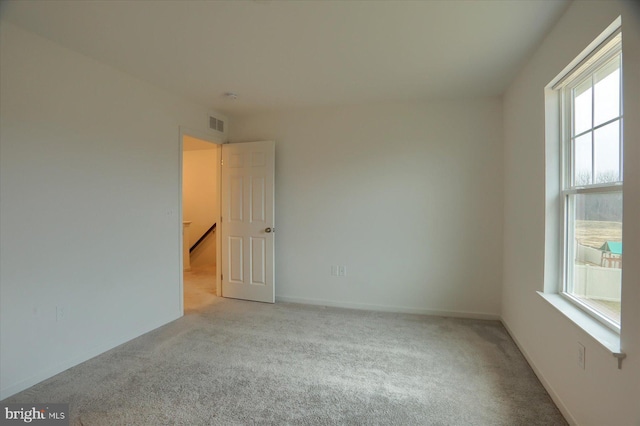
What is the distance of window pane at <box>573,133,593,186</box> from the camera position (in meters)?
1.80

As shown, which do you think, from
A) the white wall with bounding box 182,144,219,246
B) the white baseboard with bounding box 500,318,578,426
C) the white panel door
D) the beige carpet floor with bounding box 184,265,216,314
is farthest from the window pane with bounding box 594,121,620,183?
the white wall with bounding box 182,144,219,246

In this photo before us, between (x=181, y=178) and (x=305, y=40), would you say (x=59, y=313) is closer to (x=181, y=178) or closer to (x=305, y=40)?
(x=181, y=178)

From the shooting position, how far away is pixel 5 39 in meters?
1.95

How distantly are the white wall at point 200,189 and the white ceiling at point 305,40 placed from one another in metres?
3.61

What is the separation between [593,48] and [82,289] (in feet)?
12.7

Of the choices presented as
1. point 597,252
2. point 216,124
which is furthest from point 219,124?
point 597,252

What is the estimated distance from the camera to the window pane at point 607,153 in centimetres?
151

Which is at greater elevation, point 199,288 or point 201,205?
point 201,205

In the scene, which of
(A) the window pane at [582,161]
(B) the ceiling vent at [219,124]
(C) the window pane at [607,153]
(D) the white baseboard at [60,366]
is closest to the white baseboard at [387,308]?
(D) the white baseboard at [60,366]

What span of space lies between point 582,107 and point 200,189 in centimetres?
643

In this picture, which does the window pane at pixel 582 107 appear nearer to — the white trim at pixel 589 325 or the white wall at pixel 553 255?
the white wall at pixel 553 255

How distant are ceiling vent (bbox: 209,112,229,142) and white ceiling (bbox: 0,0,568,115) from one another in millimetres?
722

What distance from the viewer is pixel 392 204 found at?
3586mm

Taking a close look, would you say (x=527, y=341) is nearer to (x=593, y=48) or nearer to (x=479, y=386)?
(x=479, y=386)
